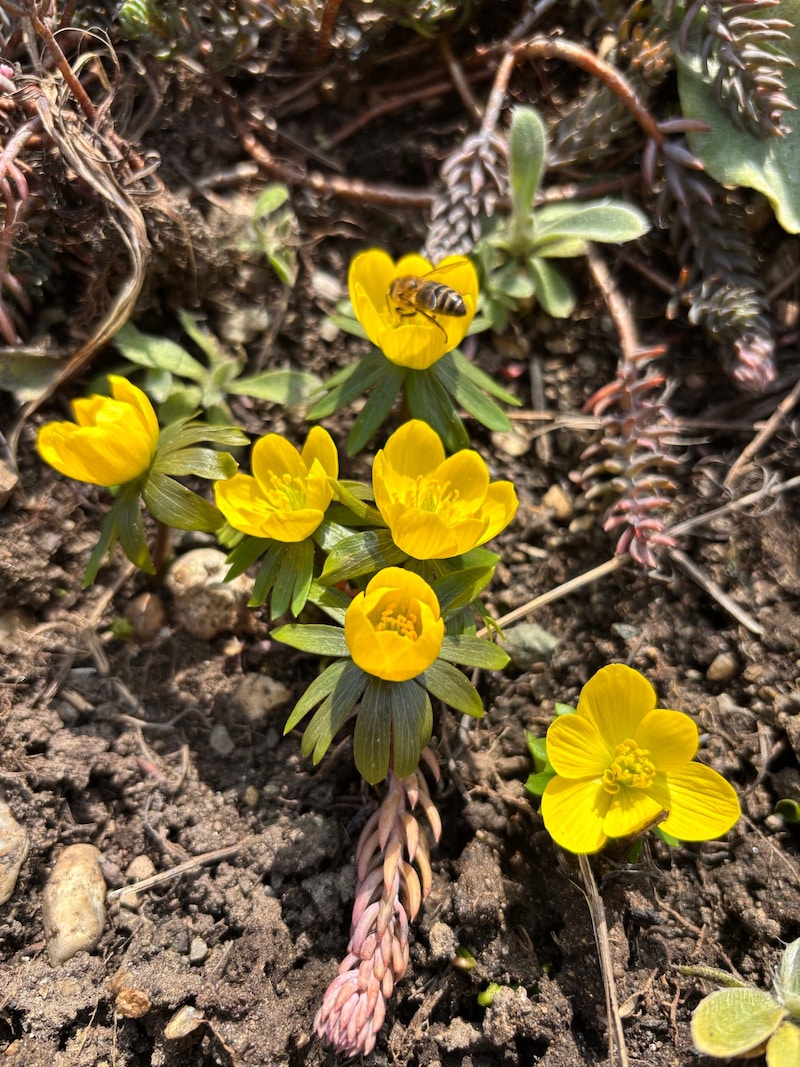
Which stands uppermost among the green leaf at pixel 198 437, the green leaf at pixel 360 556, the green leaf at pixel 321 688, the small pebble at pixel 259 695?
the green leaf at pixel 198 437

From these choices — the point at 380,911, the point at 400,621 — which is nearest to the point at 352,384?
the point at 400,621

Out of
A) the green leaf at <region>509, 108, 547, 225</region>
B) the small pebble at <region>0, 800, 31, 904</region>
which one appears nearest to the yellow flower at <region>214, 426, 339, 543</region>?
the small pebble at <region>0, 800, 31, 904</region>

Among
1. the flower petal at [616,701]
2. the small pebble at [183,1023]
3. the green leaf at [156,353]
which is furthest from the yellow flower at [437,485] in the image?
the small pebble at [183,1023]

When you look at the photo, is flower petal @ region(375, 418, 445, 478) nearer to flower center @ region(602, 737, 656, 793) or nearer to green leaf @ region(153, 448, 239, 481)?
green leaf @ region(153, 448, 239, 481)

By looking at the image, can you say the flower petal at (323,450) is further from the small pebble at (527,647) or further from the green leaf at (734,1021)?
the green leaf at (734,1021)

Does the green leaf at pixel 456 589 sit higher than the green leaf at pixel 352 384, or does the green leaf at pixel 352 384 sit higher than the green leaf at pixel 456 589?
the green leaf at pixel 352 384

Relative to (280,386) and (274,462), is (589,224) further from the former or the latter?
(274,462)
